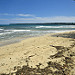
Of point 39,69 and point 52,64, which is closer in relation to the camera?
point 39,69

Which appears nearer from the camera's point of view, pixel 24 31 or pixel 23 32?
pixel 23 32

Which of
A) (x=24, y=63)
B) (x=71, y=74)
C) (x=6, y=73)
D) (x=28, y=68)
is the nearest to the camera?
(x=71, y=74)

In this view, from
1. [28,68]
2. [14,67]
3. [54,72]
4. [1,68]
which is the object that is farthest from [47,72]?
[1,68]

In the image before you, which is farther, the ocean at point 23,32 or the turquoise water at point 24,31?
the turquoise water at point 24,31

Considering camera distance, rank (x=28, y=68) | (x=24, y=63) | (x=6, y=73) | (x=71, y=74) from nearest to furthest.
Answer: (x=71, y=74) → (x=6, y=73) → (x=28, y=68) → (x=24, y=63)

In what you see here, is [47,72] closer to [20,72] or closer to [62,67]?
[62,67]

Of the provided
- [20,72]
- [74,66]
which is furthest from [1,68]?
[74,66]

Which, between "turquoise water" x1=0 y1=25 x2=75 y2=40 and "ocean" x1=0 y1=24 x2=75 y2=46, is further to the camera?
"turquoise water" x1=0 y1=25 x2=75 y2=40

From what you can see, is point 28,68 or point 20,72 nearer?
point 20,72

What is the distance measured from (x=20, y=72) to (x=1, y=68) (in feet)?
2.64

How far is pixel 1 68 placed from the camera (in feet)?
10.1

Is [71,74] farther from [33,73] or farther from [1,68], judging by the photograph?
[1,68]

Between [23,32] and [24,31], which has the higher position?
[24,31]

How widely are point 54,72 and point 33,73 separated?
68 cm
